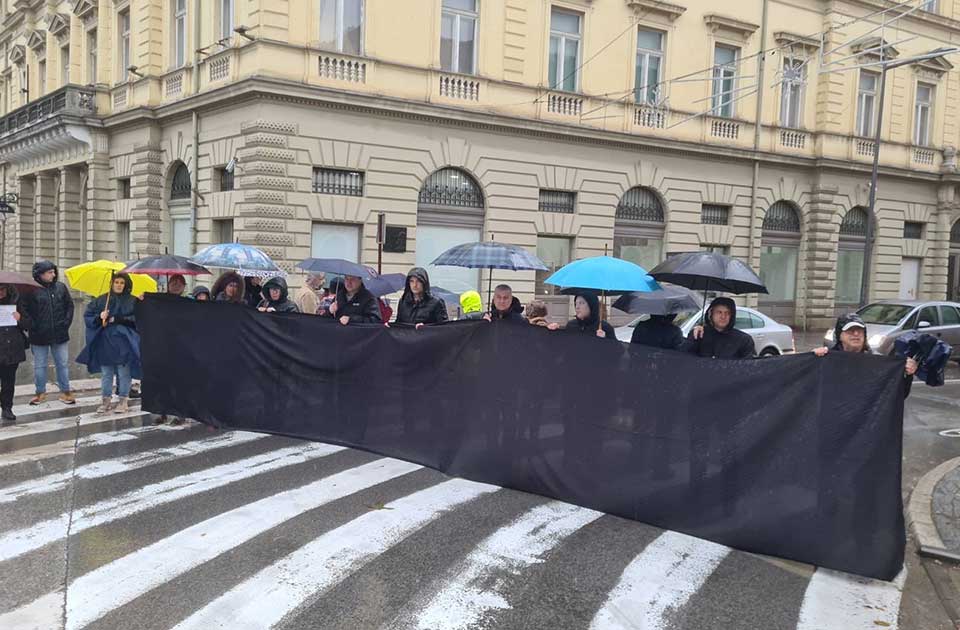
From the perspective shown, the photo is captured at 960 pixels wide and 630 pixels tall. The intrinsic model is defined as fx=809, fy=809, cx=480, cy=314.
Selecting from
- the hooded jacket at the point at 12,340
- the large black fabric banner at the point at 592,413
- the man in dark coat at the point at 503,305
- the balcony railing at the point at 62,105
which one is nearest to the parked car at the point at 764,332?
the man in dark coat at the point at 503,305

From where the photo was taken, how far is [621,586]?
5.10m

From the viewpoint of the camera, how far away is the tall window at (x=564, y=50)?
75.4ft

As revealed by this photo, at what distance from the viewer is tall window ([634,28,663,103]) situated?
2453 cm

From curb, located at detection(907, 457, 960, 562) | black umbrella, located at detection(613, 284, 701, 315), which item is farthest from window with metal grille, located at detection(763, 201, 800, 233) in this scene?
curb, located at detection(907, 457, 960, 562)

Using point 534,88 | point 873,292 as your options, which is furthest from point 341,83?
point 873,292

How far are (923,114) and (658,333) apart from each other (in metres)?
29.1

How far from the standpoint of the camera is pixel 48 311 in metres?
10.3

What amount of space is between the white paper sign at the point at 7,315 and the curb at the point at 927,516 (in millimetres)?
9646

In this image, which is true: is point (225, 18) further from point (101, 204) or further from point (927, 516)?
point (927, 516)

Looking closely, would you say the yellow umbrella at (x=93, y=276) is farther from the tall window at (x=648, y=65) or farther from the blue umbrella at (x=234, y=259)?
the tall window at (x=648, y=65)

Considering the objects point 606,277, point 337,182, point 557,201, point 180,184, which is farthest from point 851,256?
point 606,277

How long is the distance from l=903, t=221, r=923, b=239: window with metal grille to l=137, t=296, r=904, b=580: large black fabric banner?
29.1m

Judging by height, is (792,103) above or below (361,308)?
above

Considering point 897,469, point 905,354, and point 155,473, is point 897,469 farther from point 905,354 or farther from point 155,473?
point 155,473
